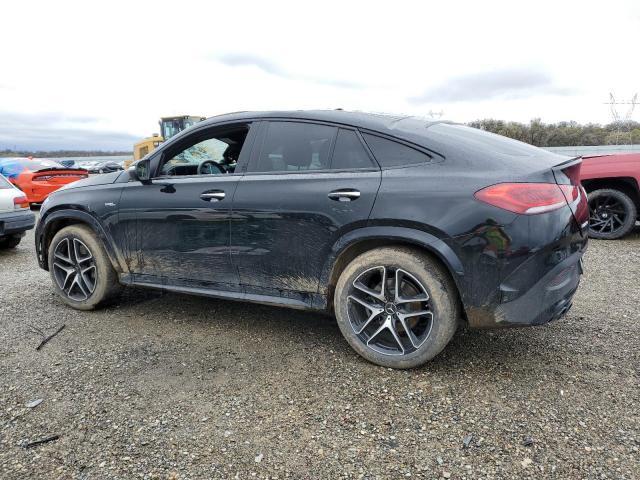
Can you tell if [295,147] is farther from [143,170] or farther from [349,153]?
[143,170]

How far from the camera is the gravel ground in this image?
6.91ft

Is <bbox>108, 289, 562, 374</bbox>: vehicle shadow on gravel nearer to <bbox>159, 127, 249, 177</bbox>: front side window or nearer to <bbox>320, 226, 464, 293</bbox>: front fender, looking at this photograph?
<bbox>320, 226, 464, 293</bbox>: front fender

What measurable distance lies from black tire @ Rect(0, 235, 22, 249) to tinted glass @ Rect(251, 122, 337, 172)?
5.97m

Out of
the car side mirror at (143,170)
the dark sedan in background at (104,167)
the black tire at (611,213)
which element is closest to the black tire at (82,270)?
the car side mirror at (143,170)

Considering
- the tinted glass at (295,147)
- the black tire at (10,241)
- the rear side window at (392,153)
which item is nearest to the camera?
the rear side window at (392,153)

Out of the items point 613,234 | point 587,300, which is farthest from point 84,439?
point 613,234

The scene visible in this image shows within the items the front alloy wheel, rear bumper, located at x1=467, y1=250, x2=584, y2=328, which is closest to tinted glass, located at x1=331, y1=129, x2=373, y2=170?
rear bumper, located at x1=467, y1=250, x2=584, y2=328

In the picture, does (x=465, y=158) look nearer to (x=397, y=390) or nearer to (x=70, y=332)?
(x=397, y=390)

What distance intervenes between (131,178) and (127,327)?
1.21 metres

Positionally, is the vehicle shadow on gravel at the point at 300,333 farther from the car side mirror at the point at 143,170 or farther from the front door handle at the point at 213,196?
the car side mirror at the point at 143,170

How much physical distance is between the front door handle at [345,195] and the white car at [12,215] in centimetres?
604

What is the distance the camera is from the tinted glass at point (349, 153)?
9.72 feet

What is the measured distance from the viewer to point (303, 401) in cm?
260

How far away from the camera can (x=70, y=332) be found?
12.0ft
